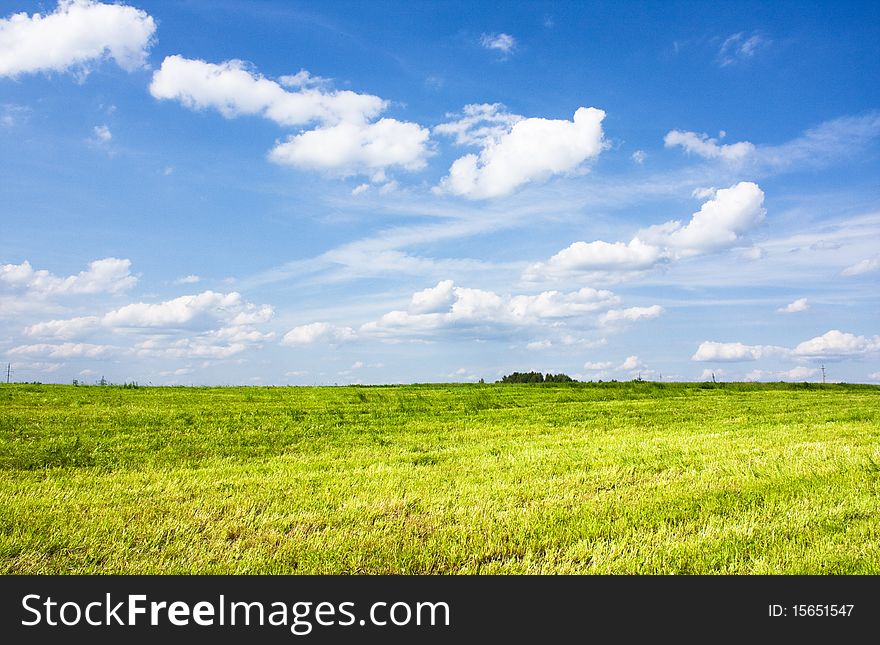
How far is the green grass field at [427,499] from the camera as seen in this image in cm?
622

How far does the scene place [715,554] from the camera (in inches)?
248

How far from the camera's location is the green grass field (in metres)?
6.22

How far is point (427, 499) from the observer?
8492mm
